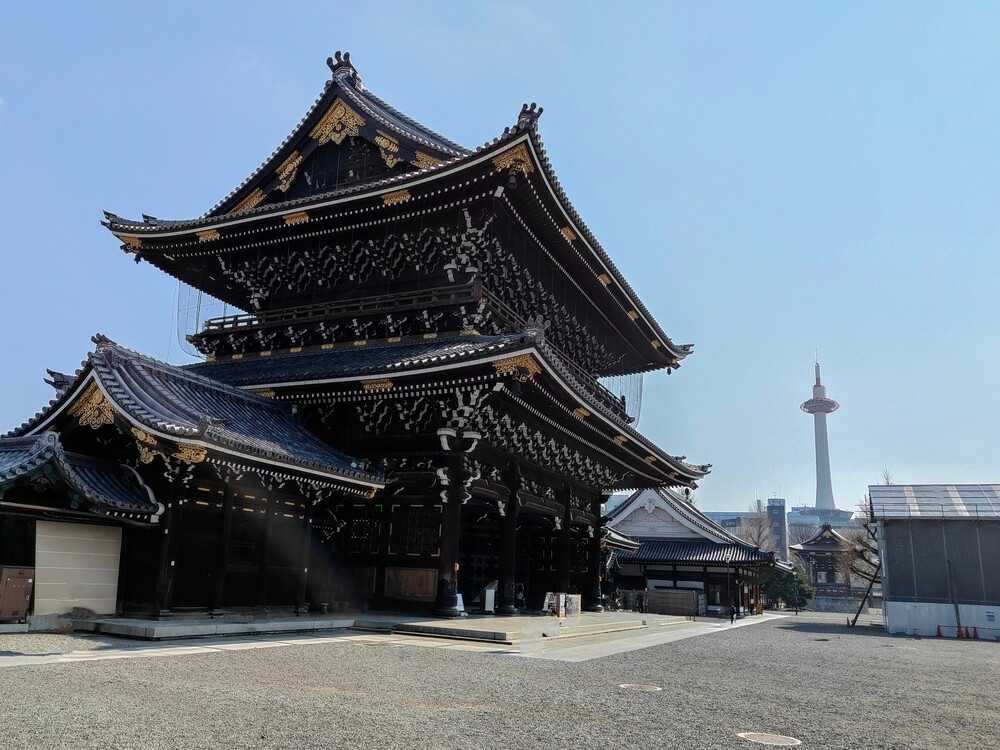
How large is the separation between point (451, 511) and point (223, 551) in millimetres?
5674

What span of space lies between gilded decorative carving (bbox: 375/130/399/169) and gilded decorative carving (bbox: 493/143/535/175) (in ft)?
19.0

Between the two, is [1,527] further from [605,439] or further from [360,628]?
[605,439]

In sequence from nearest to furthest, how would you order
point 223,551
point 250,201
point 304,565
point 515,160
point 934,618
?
point 223,551, point 304,565, point 515,160, point 250,201, point 934,618

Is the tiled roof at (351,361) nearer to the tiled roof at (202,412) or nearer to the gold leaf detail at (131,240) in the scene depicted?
the tiled roof at (202,412)

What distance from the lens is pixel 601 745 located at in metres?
6.78

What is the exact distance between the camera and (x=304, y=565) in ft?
59.6

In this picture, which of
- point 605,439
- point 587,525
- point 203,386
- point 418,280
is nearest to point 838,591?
point 587,525

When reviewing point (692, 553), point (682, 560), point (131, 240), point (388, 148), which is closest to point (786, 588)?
point (692, 553)

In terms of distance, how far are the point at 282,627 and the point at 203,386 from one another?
20.9 feet

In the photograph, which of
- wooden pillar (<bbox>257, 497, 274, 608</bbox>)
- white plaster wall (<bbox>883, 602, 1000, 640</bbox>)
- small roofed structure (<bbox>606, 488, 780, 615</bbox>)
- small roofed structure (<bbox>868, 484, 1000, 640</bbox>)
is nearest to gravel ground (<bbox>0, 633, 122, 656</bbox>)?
wooden pillar (<bbox>257, 497, 274, 608</bbox>)

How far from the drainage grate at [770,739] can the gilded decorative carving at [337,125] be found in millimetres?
21453

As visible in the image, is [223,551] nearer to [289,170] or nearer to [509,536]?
[509,536]

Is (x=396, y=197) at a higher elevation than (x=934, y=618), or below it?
higher

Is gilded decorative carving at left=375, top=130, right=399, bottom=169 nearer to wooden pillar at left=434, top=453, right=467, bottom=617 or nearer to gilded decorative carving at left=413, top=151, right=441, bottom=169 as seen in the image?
gilded decorative carving at left=413, top=151, right=441, bottom=169
